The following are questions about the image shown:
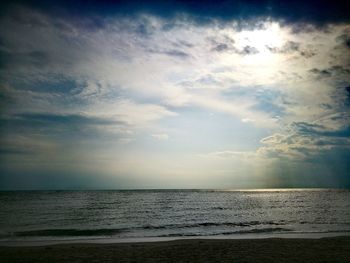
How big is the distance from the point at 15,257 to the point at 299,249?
16.4m

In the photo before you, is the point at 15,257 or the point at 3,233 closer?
the point at 15,257

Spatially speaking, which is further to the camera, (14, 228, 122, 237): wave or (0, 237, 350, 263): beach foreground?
(14, 228, 122, 237): wave

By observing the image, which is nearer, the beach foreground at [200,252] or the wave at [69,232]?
the beach foreground at [200,252]

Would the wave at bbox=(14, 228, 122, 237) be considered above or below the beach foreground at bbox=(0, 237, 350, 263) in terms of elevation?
below

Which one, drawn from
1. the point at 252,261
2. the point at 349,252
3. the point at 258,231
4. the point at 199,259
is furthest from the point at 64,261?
the point at 258,231

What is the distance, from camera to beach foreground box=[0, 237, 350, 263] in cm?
1521

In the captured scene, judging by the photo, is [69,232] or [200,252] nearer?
[200,252]

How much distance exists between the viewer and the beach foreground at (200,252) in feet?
49.9

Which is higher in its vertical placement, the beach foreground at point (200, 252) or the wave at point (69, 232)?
the beach foreground at point (200, 252)

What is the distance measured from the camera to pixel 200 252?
1694 cm

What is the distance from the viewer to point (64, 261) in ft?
49.4

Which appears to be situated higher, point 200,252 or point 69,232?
point 200,252

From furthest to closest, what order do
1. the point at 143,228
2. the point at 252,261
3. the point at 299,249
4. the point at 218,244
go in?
the point at 143,228
the point at 218,244
the point at 299,249
the point at 252,261

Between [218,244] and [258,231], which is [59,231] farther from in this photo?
[258,231]
